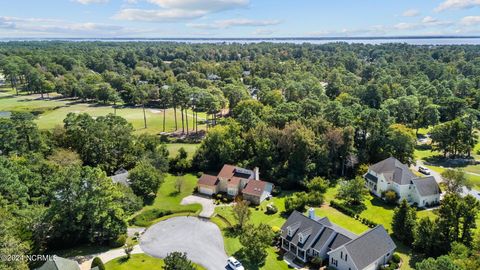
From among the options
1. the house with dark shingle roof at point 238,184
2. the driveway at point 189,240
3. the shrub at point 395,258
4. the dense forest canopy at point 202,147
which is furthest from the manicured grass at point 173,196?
the shrub at point 395,258

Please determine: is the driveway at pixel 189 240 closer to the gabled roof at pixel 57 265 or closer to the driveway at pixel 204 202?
the driveway at pixel 204 202

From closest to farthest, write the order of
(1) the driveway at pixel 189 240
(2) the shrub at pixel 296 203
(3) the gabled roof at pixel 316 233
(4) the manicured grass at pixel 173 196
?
(3) the gabled roof at pixel 316 233 < (1) the driveway at pixel 189 240 < (2) the shrub at pixel 296 203 < (4) the manicured grass at pixel 173 196

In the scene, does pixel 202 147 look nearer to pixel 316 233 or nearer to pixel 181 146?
pixel 181 146

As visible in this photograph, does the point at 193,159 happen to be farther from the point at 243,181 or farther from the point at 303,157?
the point at 303,157

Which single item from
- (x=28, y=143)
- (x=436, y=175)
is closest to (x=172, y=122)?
(x=28, y=143)

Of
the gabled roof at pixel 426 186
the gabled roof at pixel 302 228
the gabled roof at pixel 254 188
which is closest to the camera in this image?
the gabled roof at pixel 302 228

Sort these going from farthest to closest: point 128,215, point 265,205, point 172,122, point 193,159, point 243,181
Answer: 1. point 172,122
2. point 193,159
3. point 243,181
4. point 265,205
5. point 128,215

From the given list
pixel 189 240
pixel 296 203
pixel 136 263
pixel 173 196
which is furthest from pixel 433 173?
pixel 136 263
